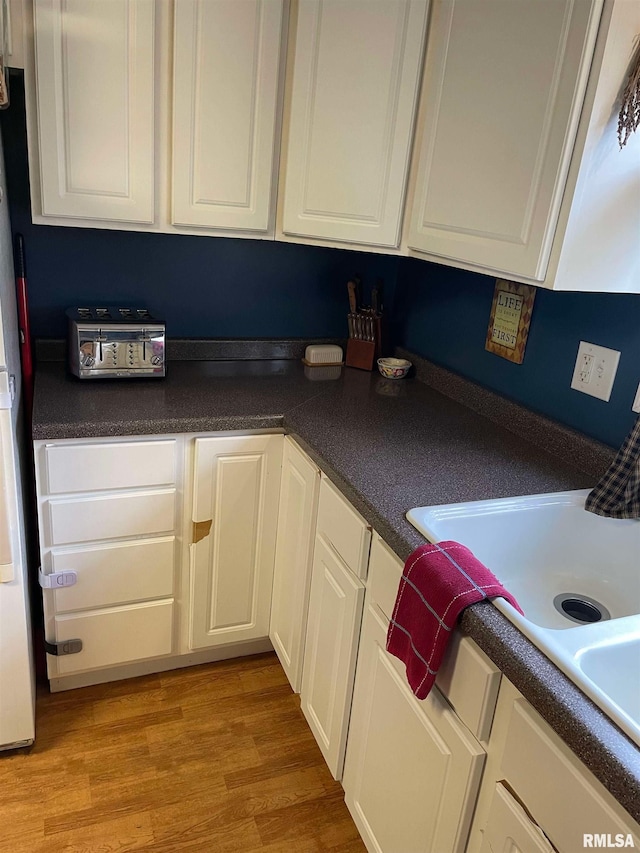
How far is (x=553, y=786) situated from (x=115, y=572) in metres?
1.35

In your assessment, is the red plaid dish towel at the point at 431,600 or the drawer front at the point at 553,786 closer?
the drawer front at the point at 553,786

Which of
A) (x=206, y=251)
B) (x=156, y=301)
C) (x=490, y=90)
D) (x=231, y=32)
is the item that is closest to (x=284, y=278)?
(x=206, y=251)

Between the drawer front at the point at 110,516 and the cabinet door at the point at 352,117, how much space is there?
0.90 m

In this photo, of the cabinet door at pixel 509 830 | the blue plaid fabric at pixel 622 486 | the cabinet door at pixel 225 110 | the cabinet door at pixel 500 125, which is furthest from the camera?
the cabinet door at pixel 225 110

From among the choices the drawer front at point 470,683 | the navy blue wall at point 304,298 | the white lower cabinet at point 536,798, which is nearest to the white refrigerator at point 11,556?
the navy blue wall at point 304,298

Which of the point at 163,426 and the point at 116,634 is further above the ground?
the point at 163,426

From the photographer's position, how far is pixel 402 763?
1250mm

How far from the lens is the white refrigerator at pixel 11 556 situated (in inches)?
57.7

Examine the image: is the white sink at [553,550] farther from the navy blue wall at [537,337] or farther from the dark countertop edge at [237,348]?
the dark countertop edge at [237,348]

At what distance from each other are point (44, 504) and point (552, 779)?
137cm

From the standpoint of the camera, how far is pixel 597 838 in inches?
30.6

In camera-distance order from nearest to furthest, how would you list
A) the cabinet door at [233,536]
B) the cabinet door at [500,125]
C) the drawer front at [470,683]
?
1. the drawer front at [470,683]
2. the cabinet door at [500,125]
3. the cabinet door at [233,536]

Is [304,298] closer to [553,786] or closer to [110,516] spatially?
[110,516]

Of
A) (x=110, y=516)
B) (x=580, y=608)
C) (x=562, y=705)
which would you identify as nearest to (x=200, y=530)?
(x=110, y=516)
